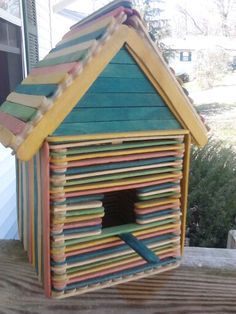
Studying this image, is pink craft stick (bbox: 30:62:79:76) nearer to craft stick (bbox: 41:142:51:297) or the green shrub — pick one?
craft stick (bbox: 41:142:51:297)

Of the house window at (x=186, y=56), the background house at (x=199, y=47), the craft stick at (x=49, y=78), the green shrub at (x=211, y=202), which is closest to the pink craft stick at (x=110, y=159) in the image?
the craft stick at (x=49, y=78)

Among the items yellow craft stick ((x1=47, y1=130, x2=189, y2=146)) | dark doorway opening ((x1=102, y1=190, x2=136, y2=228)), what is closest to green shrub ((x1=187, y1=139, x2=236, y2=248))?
dark doorway opening ((x1=102, y1=190, x2=136, y2=228))

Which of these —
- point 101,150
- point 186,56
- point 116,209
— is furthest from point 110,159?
point 186,56

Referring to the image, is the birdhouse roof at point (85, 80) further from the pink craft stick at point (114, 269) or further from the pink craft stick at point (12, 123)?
the pink craft stick at point (114, 269)

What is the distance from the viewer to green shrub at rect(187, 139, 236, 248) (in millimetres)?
2406

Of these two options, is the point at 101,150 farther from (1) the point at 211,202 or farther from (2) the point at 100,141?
(1) the point at 211,202

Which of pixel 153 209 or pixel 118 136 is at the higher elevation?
pixel 118 136

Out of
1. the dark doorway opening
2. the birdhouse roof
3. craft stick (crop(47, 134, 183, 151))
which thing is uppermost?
the birdhouse roof

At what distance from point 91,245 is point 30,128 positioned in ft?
0.76

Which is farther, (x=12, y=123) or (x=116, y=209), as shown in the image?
(x=116, y=209)

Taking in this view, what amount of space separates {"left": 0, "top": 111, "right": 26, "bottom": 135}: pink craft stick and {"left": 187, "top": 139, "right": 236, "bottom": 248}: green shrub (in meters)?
1.90

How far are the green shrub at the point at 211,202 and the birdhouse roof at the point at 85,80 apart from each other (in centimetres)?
183

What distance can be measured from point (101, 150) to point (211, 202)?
6.52 ft

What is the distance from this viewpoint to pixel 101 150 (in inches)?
23.4
